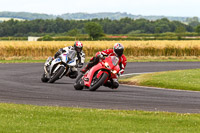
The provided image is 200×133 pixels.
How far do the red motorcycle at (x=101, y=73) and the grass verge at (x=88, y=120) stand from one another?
14.3 ft

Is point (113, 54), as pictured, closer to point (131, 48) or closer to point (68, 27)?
point (131, 48)

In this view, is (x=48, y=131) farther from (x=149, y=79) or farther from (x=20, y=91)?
(x=149, y=79)

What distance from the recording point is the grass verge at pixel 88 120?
1077cm

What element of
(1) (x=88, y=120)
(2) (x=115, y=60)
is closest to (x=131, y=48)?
(2) (x=115, y=60)

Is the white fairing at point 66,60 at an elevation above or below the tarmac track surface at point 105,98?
above

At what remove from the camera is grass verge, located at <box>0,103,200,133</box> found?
424 inches

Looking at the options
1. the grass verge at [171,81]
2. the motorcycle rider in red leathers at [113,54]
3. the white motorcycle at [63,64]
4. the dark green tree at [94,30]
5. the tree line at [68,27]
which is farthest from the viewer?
the tree line at [68,27]

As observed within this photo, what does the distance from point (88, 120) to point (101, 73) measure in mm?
6276

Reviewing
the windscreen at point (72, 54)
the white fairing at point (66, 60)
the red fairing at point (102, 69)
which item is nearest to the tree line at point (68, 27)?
the white fairing at point (66, 60)

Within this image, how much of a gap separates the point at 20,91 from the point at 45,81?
4.42 metres

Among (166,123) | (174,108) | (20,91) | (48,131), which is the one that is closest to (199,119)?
(166,123)

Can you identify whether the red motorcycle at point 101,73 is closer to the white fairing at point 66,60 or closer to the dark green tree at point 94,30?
the white fairing at point 66,60

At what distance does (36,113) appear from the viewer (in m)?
12.8

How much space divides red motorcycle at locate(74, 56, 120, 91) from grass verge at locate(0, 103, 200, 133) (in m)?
4.37
